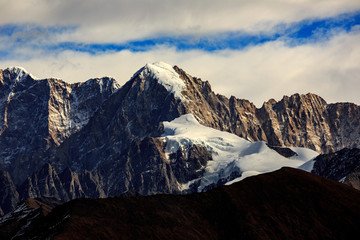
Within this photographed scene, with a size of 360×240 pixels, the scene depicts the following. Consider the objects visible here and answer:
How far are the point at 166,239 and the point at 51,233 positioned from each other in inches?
1050

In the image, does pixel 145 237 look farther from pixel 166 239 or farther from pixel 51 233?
pixel 51 233

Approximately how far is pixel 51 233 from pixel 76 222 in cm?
622

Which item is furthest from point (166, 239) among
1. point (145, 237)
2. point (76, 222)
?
point (76, 222)

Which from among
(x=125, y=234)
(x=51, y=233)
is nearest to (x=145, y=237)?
(x=125, y=234)

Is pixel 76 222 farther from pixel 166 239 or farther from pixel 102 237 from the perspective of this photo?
pixel 166 239

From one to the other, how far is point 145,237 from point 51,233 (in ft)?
71.2

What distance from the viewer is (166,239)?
19988cm

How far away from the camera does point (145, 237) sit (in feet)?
652

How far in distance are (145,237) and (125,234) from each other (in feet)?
15.5

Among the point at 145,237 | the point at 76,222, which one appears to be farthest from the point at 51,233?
the point at 145,237

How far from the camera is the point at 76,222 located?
650 feet

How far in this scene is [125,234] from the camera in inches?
7790

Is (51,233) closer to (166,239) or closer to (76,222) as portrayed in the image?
(76,222)

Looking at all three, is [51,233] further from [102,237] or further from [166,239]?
[166,239]
